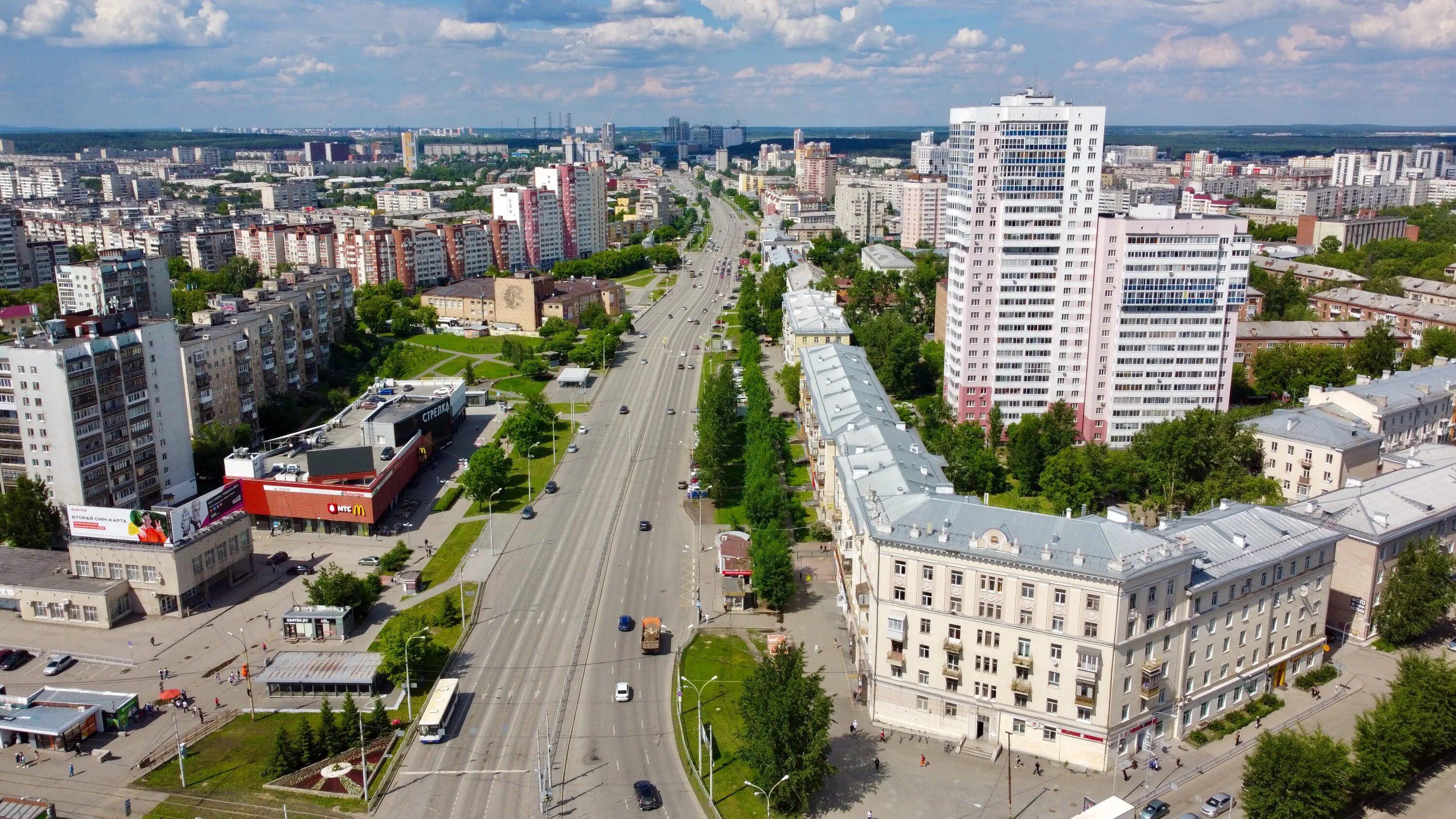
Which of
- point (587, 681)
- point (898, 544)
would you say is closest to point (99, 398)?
point (587, 681)

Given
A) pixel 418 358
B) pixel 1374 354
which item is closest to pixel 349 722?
pixel 418 358

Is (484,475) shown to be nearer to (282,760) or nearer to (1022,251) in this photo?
(282,760)

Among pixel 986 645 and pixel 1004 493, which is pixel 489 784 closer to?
pixel 986 645

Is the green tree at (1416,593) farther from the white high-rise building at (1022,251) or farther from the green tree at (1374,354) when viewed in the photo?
the green tree at (1374,354)

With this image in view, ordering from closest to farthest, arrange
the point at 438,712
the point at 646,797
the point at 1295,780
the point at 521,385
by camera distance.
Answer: the point at 1295,780
the point at 646,797
the point at 438,712
the point at 521,385

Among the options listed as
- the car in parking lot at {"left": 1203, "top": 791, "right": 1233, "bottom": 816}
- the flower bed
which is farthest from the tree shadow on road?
the flower bed

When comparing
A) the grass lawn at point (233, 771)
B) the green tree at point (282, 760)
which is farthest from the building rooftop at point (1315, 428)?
the green tree at point (282, 760)
